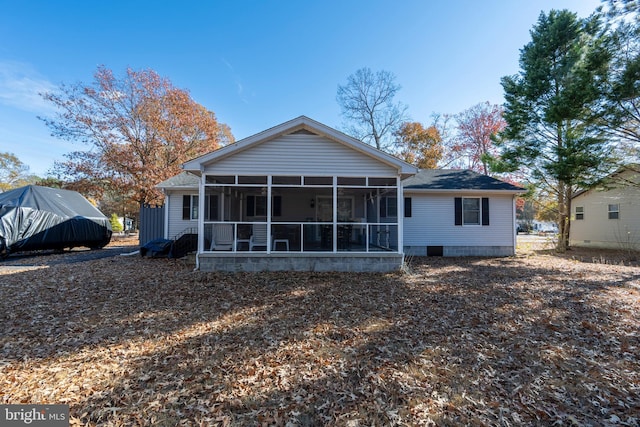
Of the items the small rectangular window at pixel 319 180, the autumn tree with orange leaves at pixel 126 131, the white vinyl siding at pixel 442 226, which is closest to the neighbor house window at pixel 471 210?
the white vinyl siding at pixel 442 226

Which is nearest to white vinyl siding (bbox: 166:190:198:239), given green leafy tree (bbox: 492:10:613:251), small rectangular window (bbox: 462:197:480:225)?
small rectangular window (bbox: 462:197:480:225)

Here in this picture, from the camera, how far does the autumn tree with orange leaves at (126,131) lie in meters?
18.1

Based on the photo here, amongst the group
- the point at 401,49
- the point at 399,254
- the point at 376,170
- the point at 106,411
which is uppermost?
the point at 401,49

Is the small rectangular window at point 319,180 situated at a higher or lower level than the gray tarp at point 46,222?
higher

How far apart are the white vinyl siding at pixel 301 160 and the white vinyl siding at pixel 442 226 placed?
4.31m

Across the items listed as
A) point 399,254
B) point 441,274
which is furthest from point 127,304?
point 441,274

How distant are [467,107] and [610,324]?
925 inches

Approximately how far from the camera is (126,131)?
61.3ft

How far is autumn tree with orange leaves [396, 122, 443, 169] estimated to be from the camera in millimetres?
23500

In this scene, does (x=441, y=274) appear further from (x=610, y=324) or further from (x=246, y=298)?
(x=246, y=298)

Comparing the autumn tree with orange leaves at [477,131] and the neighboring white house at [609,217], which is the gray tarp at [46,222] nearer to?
the neighboring white house at [609,217]

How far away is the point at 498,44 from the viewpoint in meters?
12.2

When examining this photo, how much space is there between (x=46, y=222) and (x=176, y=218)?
5.59m

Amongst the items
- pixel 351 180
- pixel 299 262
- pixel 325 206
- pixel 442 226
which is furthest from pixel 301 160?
pixel 442 226
